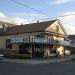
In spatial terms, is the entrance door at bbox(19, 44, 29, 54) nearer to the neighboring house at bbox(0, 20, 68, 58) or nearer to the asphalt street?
the neighboring house at bbox(0, 20, 68, 58)

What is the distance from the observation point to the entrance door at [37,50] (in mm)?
41450

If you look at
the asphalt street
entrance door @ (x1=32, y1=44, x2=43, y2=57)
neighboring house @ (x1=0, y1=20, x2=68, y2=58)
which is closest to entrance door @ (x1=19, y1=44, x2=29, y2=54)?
neighboring house @ (x1=0, y1=20, x2=68, y2=58)

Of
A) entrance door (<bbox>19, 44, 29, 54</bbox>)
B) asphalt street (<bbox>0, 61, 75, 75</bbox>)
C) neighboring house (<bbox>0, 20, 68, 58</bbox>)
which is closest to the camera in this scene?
asphalt street (<bbox>0, 61, 75, 75</bbox>)

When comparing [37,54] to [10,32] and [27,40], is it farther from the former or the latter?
[10,32]

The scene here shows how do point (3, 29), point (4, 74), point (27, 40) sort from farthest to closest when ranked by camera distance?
point (3, 29), point (27, 40), point (4, 74)

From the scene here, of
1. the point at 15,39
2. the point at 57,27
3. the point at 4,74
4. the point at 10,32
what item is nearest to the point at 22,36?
the point at 15,39

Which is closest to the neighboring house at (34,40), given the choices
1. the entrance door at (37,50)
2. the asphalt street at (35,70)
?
the entrance door at (37,50)

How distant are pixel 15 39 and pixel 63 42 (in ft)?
29.5

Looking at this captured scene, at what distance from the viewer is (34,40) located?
130 feet

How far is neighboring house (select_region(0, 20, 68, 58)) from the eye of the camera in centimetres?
4047

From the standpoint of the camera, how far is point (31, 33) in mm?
41750

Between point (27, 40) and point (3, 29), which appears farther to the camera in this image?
point (3, 29)

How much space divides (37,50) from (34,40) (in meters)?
2.66

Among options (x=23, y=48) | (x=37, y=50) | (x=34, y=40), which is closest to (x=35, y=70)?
(x=34, y=40)
